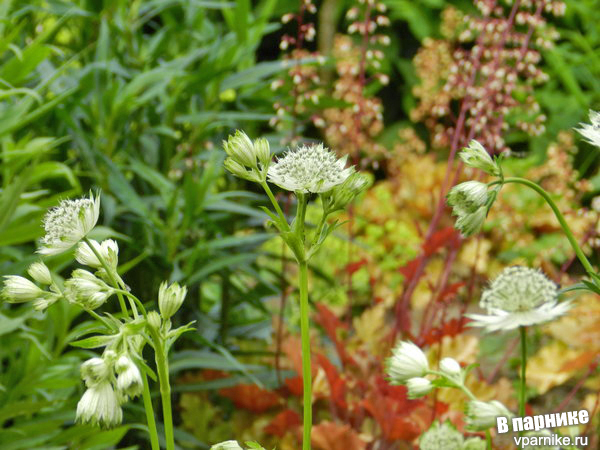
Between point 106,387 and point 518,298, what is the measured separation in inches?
13.6

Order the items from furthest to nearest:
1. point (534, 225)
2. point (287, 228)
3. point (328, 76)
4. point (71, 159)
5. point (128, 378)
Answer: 1. point (328, 76)
2. point (534, 225)
3. point (71, 159)
4. point (287, 228)
5. point (128, 378)

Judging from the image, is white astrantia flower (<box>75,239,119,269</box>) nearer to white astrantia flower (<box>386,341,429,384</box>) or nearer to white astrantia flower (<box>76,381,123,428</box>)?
white astrantia flower (<box>76,381,123,428</box>)

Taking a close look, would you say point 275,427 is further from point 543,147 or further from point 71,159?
point 543,147

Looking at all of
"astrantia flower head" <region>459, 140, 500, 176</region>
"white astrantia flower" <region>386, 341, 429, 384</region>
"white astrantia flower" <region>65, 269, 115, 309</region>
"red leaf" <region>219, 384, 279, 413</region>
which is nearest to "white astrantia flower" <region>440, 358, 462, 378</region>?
"white astrantia flower" <region>386, 341, 429, 384</region>

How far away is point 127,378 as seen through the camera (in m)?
0.49

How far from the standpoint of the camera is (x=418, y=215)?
129 inches

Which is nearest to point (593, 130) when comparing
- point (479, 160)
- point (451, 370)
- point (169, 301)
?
point (479, 160)

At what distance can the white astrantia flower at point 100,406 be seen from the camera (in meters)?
0.48

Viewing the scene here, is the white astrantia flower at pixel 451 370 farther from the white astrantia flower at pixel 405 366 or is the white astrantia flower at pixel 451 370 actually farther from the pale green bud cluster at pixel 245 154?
the pale green bud cluster at pixel 245 154

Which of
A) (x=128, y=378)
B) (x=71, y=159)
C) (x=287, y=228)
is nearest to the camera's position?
(x=128, y=378)

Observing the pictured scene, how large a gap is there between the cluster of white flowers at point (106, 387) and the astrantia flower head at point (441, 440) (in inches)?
9.0

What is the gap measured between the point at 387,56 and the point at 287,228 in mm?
3471

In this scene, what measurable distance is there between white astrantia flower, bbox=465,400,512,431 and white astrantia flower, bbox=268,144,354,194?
0.20 metres

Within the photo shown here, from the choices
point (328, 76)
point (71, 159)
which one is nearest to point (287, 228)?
point (71, 159)
